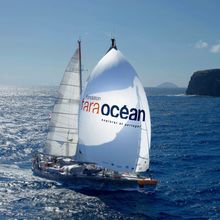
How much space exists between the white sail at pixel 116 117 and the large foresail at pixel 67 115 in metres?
4.38

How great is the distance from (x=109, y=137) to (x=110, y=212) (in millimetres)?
7930

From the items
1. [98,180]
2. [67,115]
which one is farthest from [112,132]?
[67,115]

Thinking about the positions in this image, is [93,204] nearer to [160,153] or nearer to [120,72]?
[120,72]

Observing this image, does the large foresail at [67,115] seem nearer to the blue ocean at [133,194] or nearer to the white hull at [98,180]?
the white hull at [98,180]

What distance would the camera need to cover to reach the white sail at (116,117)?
3619 cm

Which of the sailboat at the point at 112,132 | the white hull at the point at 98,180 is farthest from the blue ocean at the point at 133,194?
the sailboat at the point at 112,132

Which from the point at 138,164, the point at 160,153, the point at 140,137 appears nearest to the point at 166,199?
the point at 138,164

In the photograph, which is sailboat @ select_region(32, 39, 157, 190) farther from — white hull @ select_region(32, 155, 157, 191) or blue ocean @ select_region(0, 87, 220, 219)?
blue ocean @ select_region(0, 87, 220, 219)

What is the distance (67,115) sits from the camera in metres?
42.2

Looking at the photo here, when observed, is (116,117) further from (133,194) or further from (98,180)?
(133,194)

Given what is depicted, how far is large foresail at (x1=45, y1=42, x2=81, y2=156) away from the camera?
41.7 meters

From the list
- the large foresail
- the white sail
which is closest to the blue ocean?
the white sail

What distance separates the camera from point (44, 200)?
115 feet

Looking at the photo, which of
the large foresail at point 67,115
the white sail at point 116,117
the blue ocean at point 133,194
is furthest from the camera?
the large foresail at point 67,115
